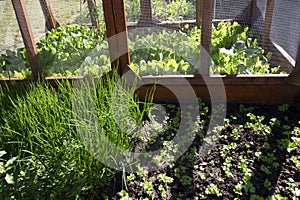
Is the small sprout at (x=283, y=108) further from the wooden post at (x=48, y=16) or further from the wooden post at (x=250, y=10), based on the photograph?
the wooden post at (x=48, y=16)

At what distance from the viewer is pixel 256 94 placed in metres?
2.05

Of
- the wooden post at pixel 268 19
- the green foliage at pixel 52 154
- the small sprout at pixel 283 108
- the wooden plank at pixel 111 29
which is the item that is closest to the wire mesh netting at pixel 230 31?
the wooden post at pixel 268 19

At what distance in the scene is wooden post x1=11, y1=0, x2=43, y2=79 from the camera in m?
1.86

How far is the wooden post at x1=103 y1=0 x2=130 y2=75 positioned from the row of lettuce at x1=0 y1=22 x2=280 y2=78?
0.06m

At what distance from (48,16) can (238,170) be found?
1.64 metres

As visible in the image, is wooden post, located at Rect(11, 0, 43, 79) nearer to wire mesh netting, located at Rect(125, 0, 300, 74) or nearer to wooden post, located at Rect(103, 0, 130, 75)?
wooden post, located at Rect(103, 0, 130, 75)

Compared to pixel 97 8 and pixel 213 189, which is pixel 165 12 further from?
pixel 213 189

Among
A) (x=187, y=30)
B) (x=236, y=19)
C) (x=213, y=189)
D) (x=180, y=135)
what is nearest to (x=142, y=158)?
(x=180, y=135)

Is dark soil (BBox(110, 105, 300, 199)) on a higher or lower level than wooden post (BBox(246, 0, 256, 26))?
lower

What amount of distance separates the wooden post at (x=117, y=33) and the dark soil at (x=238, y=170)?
600 millimetres

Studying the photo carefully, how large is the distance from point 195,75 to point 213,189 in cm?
80

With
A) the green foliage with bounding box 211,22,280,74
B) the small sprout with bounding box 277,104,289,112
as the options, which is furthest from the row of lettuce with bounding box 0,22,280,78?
the small sprout with bounding box 277,104,289,112

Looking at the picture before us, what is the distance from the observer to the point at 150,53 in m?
2.12

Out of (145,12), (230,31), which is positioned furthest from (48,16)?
(230,31)
